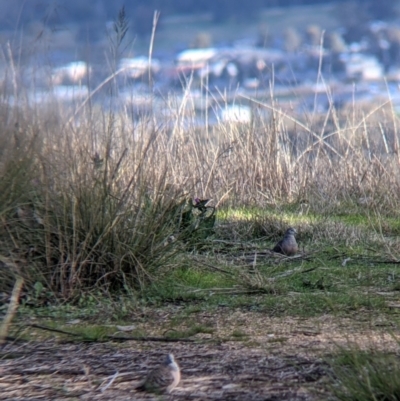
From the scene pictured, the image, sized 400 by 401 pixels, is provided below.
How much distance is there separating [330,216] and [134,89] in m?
2.31

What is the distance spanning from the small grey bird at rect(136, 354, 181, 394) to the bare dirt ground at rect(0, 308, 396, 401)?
0.11ft

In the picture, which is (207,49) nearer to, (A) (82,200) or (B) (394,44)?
(B) (394,44)

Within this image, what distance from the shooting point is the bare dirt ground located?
2471 millimetres

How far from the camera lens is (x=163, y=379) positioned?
245 cm

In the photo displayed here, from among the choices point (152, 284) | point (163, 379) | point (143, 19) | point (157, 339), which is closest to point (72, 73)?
point (152, 284)

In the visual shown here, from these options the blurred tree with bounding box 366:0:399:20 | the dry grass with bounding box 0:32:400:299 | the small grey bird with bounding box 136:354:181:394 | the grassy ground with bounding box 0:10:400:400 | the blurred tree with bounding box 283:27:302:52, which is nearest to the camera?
the small grey bird with bounding box 136:354:181:394

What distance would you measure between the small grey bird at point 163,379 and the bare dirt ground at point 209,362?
33mm

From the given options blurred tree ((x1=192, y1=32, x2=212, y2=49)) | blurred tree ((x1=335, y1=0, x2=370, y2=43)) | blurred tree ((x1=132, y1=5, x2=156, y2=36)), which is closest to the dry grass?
blurred tree ((x1=132, y1=5, x2=156, y2=36))

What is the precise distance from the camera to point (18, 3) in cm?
396

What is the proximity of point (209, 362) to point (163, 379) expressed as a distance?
1.10ft

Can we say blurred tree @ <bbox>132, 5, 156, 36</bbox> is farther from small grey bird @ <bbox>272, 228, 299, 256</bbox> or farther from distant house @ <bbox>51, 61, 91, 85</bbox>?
distant house @ <bbox>51, 61, 91, 85</bbox>

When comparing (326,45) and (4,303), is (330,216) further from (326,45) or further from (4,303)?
(326,45)

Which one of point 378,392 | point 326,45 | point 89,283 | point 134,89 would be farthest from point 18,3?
point 326,45

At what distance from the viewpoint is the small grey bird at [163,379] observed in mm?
2451
